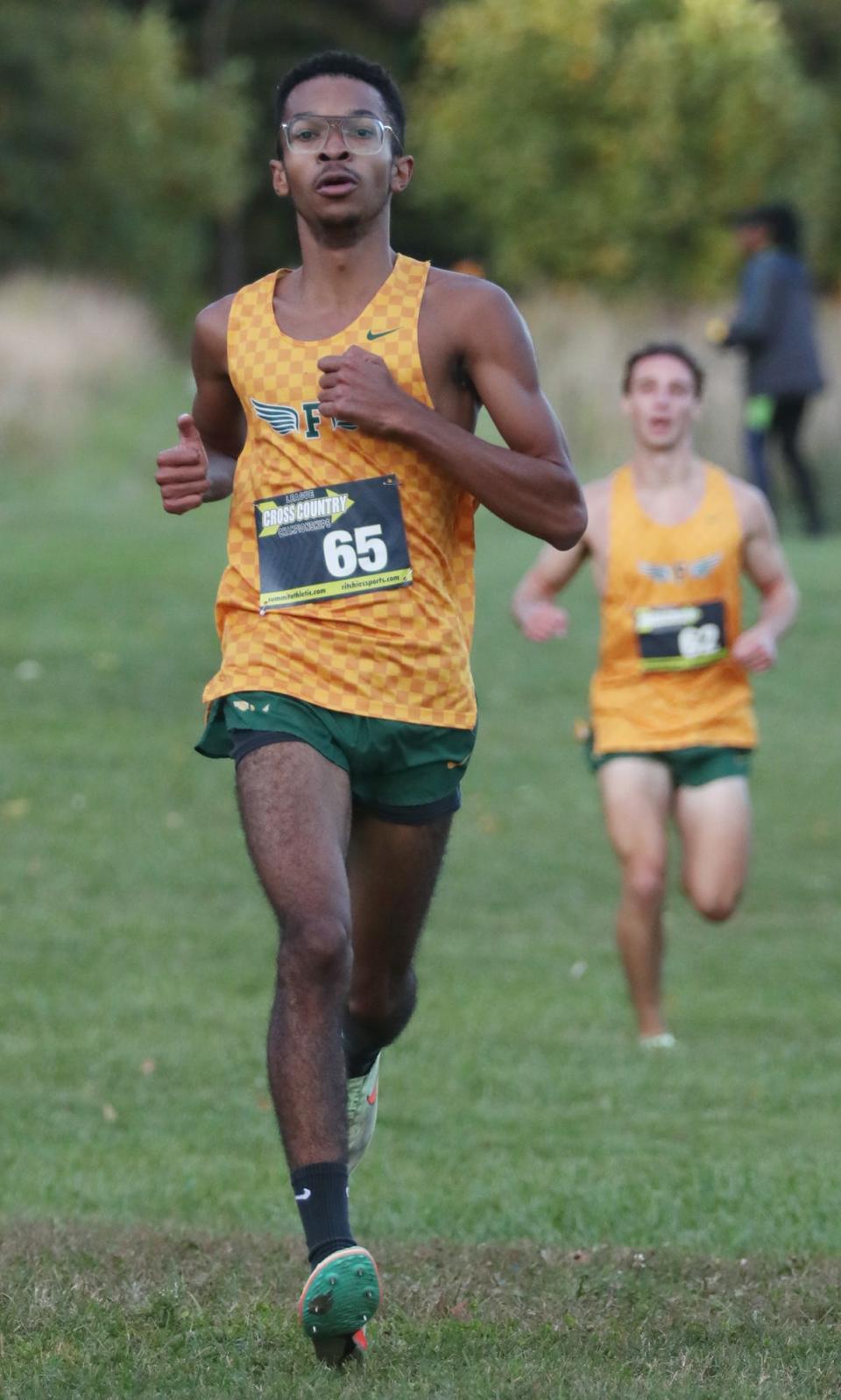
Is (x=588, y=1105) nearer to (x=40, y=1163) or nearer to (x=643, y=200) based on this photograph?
(x=40, y=1163)

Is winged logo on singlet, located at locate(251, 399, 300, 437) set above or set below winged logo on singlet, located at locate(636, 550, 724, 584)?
above

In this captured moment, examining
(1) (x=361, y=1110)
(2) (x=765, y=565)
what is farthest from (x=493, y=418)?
(2) (x=765, y=565)

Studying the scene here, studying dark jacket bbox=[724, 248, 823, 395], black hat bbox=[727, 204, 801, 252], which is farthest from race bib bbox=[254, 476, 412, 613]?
dark jacket bbox=[724, 248, 823, 395]

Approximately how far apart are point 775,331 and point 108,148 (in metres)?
25.0

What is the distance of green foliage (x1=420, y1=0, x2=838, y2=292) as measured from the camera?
31750mm

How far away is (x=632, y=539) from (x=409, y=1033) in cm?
206

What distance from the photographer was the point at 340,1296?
4.19 meters

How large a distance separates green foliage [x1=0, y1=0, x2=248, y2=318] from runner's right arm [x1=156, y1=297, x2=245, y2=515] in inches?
1399

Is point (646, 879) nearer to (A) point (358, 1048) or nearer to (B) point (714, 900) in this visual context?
(B) point (714, 900)

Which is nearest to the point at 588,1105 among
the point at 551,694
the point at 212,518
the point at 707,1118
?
the point at 707,1118

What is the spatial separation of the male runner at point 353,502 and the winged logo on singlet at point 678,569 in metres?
3.27

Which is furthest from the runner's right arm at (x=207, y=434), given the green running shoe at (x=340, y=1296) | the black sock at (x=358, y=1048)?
the green running shoe at (x=340, y=1296)

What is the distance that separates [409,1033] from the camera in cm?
909

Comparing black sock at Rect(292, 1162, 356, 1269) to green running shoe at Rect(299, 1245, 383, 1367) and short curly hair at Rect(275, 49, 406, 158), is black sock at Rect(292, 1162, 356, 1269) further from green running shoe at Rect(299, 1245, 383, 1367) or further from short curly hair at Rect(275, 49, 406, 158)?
short curly hair at Rect(275, 49, 406, 158)
